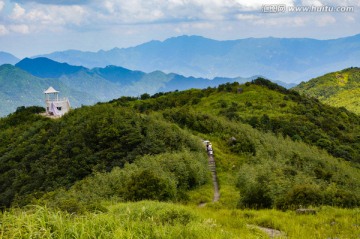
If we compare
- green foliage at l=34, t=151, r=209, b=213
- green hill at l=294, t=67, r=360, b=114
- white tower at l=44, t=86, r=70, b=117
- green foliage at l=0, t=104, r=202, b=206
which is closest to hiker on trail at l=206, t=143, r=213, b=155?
green foliage at l=0, t=104, r=202, b=206

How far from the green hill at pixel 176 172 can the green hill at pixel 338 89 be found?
58015mm

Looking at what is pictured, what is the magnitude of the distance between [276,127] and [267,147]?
56.4ft

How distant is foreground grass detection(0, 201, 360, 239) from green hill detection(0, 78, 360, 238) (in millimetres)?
37

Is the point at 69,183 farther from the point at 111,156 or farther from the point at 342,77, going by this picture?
the point at 342,77

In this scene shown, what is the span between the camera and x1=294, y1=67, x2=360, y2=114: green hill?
407ft

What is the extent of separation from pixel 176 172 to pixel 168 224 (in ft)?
53.8

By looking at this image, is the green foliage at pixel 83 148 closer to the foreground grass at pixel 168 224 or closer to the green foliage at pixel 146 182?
the green foliage at pixel 146 182

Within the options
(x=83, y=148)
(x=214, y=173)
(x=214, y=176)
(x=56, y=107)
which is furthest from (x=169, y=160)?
(x=56, y=107)

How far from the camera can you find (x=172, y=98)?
78.4 metres

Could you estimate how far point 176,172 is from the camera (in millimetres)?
26984

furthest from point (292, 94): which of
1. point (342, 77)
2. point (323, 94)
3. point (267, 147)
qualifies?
point (342, 77)

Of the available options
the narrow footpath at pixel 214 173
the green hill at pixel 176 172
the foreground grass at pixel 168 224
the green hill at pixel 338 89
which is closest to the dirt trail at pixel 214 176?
the narrow footpath at pixel 214 173

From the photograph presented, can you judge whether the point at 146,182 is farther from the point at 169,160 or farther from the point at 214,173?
the point at 214,173

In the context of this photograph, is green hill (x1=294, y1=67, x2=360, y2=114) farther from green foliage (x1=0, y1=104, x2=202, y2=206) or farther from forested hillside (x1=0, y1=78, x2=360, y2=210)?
green foliage (x1=0, y1=104, x2=202, y2=206)
